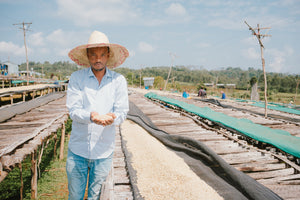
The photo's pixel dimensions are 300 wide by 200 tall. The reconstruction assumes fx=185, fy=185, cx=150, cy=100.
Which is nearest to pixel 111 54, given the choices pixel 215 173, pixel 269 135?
pixel 215 173

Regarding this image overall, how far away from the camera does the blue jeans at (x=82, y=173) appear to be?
1576mm

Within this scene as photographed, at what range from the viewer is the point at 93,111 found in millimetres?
1551

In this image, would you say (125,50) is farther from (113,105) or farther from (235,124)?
(235,124)

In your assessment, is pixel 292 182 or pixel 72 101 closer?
pixel 72 101

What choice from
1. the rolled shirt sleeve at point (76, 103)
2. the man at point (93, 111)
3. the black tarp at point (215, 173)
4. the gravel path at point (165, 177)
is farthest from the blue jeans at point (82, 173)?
the gravel path at point (165, 177)

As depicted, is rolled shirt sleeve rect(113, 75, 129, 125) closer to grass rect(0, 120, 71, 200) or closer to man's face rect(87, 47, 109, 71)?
man's face rect(87, 47, 109, 71)

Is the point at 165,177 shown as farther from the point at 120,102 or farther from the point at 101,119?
the point at 101,119

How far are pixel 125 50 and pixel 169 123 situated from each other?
5.00 metres

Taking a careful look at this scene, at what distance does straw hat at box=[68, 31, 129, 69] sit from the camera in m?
1.64

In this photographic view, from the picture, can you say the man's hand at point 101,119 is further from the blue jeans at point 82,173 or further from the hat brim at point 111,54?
the hat brim at point 111,54

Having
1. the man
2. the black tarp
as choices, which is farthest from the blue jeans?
the black tarp

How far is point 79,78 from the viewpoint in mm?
1613

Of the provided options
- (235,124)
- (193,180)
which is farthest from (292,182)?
(235,124)

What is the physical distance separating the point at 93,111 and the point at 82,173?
0.56 metres
